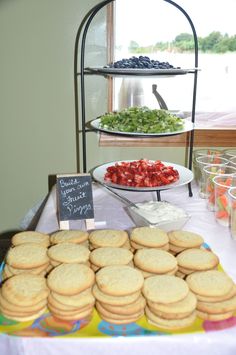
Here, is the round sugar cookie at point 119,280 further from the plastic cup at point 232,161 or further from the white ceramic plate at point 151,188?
the plastic cup at point 232,161

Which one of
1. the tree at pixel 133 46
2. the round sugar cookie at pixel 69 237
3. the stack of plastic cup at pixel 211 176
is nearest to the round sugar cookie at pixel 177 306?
the round sugar cookie at pixel 69 237

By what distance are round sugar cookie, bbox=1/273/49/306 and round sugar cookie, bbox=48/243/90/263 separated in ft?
0.28

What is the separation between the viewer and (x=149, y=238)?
1.10m

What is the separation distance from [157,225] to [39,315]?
0.54m

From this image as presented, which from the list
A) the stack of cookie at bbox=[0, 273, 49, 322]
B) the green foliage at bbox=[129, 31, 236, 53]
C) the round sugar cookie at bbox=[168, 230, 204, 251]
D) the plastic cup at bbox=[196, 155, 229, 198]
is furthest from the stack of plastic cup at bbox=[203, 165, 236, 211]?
the green foliage at bbox=[129, 31, 236, 53]

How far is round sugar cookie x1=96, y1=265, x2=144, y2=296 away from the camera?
2.81ft

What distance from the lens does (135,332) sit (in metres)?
0.83


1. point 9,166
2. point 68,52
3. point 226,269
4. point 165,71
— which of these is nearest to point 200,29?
point 68,52

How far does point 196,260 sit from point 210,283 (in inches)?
4.1

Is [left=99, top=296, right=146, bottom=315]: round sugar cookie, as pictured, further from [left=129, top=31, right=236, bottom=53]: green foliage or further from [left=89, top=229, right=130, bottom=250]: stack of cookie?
[left=129, top=31, right=236, bottom=53]: green foliage

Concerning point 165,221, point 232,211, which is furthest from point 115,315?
point 232,211

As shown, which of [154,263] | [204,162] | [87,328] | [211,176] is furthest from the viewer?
[204,162]

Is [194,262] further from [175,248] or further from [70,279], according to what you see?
[70,279]

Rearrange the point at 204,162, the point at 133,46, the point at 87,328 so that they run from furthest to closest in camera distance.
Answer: the point at 133,46
the point at 204,162
the point at 87,328
